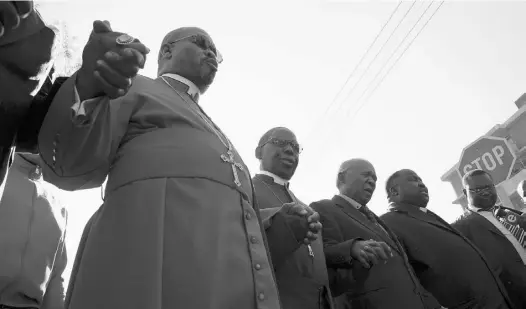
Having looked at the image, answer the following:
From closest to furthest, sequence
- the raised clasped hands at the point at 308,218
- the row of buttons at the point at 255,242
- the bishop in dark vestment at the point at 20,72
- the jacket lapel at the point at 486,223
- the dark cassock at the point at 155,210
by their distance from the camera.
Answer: the bishop in dark vestment at the point at 20,72, the dark cassock at the point at 155,210, the row of buttons at the point at 255,242, the raised clasped hands at the point at 308,218, the jacket lapel at the point at 486,223

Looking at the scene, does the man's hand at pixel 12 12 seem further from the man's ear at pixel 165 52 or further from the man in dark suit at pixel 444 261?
the man in dark suit at pixel 444 261

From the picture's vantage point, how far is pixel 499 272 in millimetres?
4875

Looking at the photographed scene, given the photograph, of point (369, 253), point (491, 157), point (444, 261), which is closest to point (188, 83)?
point (369, 253)

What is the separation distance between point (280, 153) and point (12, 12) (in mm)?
3237

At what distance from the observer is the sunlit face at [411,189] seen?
516 cm

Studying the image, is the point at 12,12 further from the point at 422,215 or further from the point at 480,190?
the point at 480,190

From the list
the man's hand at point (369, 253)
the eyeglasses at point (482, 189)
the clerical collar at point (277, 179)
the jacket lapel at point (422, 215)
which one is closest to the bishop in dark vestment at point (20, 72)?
the man's hand at point (369, 253)

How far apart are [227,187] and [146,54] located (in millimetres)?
692

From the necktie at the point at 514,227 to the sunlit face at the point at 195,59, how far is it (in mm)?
4502

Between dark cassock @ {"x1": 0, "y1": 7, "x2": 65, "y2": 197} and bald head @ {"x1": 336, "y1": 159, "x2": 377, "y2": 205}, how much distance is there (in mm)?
3673

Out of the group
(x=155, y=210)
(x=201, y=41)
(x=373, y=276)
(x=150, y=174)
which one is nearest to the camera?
(x=155, y=210)

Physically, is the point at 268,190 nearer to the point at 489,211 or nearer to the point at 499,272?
the point at 499,272

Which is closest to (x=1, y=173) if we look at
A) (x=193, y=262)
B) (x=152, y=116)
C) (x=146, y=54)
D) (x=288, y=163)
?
(x=146, y=54)

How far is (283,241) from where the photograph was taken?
229 cm
